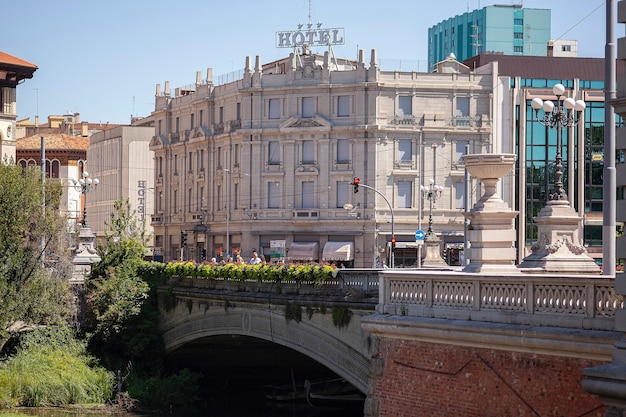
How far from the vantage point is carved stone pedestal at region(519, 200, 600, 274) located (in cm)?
3422

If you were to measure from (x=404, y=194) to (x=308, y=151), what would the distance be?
7.18m

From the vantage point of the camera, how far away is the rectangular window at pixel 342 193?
90062mm

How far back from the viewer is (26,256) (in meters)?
51.6

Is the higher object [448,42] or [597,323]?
[448,42]

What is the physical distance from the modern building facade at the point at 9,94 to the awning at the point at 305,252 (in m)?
19.6

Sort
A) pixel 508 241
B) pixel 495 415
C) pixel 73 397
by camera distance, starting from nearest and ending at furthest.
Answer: pixel 495 415, pixel 508 241, pixel 73 397

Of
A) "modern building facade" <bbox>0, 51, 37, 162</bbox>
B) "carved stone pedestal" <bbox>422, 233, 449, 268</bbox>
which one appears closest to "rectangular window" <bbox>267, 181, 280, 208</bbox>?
"modern building facade" <bbox>0, 51, 37, 162</bbox>

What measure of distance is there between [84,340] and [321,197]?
40883 millimetres

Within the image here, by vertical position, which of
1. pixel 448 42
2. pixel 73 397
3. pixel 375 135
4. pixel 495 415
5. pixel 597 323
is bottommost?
pixel 73 397

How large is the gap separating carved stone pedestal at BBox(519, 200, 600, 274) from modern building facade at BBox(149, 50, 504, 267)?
168 ft

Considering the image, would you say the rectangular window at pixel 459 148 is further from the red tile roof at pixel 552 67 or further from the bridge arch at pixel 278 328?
the bridge arch at pixel 278 328

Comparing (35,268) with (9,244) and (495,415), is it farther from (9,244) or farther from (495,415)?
(495,415)

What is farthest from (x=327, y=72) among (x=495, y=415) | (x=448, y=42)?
(x=448, y=42)

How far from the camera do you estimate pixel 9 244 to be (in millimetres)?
51531
